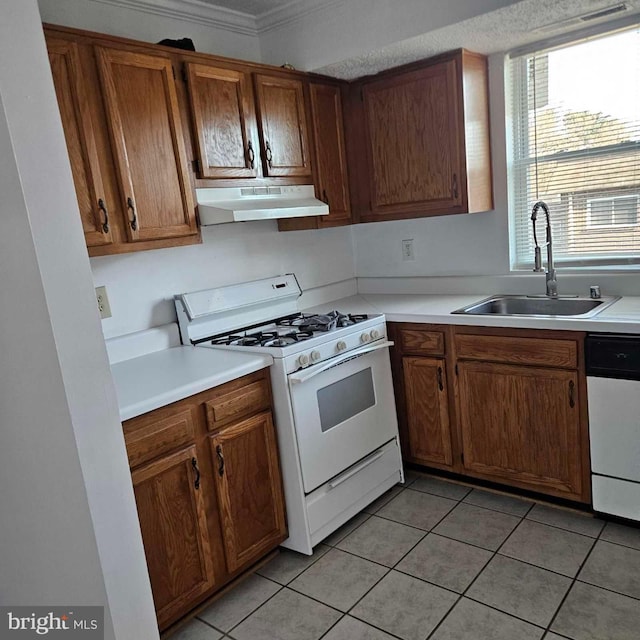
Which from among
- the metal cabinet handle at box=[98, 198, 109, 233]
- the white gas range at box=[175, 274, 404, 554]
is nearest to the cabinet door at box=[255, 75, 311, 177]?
the white gas range at box=[175, 274, 404, 554]

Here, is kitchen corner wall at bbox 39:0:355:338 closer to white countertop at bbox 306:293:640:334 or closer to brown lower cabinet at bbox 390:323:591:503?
white countertop at bbox 306:293:640:334

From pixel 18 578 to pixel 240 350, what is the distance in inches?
45.4

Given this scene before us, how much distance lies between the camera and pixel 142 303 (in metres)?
2.53

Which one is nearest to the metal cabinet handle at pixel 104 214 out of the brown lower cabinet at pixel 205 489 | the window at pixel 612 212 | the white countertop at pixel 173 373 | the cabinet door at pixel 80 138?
the cabinet door at pixel 80 138

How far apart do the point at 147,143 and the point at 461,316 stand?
60.5 inches

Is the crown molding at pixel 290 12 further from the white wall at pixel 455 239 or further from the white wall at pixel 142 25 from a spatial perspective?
the white wall at pixel 455 239

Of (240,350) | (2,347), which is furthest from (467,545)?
(2,347)

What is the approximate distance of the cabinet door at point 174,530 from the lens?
6.14ft

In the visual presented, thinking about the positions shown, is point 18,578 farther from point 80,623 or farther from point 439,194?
point 439,194

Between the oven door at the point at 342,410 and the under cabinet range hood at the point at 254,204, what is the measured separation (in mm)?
697

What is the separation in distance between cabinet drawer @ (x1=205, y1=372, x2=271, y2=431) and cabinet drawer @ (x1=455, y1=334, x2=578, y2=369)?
96cm

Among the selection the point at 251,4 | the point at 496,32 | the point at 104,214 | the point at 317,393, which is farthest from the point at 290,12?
the point at 317,393

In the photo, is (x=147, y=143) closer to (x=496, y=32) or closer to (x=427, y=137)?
(x=427, y=137)

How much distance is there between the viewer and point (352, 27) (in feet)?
8.63
